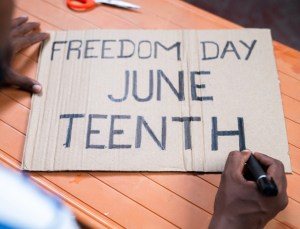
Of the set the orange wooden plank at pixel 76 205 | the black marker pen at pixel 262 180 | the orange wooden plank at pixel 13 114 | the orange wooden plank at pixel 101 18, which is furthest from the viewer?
the orange wooden plank at pixel 101 18

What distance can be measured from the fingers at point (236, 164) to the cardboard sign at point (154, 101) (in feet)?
0.24

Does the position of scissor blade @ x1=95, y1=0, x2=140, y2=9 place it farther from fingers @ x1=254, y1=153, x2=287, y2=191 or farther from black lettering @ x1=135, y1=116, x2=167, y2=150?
fingers @ x1=254, y1=153, x2=287, y2=191

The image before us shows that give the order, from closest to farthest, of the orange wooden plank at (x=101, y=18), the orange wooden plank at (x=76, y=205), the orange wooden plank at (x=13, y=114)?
the orange wooden plank at (x=76, y=205) → the orange wooden plank at (x=13, y=114) → the orange wooden plank at (x=101, y=18)

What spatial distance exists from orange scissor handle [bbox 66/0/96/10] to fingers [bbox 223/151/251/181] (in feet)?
1.99

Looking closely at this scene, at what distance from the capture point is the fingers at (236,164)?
0.73m

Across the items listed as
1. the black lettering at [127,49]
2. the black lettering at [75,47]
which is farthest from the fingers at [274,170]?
the black lettering at [75,47]

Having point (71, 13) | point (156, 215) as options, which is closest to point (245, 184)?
point (156, 215)

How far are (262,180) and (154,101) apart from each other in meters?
0.34

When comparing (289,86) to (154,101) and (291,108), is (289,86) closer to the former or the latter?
(291,108)

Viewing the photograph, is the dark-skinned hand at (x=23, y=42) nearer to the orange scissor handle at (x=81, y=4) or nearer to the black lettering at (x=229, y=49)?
the orange scissor handle at (x=81, y=4)

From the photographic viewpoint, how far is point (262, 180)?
0.68m

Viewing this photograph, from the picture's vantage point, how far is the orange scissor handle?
107 centimetres

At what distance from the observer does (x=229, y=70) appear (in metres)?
0.95

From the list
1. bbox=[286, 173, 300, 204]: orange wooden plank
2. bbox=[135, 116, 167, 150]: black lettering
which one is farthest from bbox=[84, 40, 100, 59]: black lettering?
bbox=[286, 173, 300, 204]: orange wooden plank
